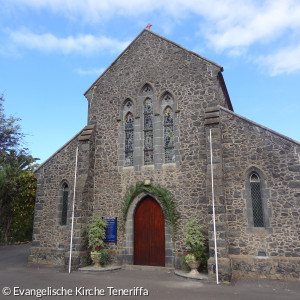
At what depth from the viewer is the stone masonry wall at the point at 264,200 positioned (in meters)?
9.16

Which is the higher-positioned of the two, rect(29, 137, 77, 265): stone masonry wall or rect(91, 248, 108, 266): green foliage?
rect(29, 137, 77, 265): stone masonry wall

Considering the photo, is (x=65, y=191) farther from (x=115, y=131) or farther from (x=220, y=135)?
(x=220, y=135)

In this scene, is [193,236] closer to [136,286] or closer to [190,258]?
[190,258]

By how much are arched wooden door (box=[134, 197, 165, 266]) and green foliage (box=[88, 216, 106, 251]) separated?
1.41 metres

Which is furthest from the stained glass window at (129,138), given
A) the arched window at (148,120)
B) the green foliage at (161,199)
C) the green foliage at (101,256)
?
the green foliage at (101,256)

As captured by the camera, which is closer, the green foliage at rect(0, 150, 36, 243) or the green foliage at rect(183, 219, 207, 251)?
the green foliage at rect(183, 219, 207, 251)

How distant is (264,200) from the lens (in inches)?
381

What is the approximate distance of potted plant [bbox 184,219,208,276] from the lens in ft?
31.3

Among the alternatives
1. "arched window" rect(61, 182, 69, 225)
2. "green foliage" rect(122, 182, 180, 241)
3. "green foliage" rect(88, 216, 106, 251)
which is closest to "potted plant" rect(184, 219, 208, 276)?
"green foliage" rect(122, 182, 180, 241)

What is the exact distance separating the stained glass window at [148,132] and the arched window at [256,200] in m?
4.29

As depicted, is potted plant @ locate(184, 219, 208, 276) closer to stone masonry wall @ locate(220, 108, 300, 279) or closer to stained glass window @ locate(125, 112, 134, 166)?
stone masonry wall @ locate(220, 108, 300, 279)

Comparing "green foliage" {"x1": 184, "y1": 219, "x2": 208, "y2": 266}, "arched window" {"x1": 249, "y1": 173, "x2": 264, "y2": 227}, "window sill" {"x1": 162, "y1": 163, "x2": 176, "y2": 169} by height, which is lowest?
"green foliage" {"x1": 184, "y1": 219, "x2": 208, "y2": 266}

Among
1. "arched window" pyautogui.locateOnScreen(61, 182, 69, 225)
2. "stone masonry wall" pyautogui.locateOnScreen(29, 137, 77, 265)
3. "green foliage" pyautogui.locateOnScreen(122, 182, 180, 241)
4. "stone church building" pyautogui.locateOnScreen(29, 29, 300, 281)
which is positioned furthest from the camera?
"arched window" pyautogui.locateOnScreen(61, 182, 69, 225)

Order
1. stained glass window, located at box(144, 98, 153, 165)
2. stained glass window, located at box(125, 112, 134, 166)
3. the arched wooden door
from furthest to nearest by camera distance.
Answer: stained glass window, located at box(125, 112, 134, 166) → stained glass window, located at box(144, 98, 153, 165) → the arched wooden door
